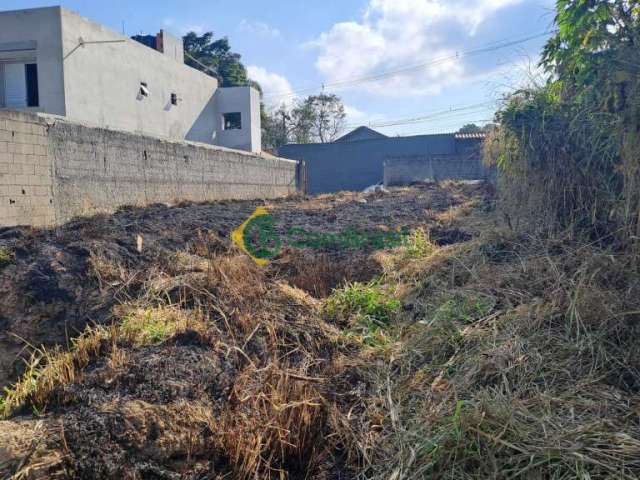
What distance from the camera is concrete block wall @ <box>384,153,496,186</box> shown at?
66.8 ft

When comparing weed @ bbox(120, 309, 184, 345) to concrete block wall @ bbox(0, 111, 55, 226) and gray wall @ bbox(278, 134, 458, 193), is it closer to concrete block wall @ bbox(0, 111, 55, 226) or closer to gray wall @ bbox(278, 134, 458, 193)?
concrete block wall @ bbox(0, 111, 55, 226)

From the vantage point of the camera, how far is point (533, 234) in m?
4.26

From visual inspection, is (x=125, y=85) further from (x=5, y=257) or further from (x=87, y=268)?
(x=87, y=268)

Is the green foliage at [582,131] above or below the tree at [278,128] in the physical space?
below

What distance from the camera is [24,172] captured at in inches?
276

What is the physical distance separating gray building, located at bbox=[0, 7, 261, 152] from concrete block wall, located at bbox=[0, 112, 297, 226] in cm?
101

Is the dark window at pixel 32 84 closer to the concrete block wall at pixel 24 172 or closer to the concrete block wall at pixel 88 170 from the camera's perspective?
the concrete block wall at pixel 88 170

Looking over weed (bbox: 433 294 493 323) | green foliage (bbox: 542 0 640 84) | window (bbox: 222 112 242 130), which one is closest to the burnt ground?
weed (bbox: 433 294 493 323)

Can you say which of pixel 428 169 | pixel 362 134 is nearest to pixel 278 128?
pixel 362 134

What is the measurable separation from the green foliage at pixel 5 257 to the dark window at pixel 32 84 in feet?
31.1

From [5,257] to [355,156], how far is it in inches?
909

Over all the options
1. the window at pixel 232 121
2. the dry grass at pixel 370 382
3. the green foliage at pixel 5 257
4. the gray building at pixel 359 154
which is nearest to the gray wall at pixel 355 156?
the gray building at pixel 359 154

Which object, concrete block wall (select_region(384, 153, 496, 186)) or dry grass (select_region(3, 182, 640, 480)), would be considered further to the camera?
concrete block wall (select_region(384, 153, 496, 186))

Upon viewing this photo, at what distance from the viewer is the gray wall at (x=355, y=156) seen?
26.0 metres
